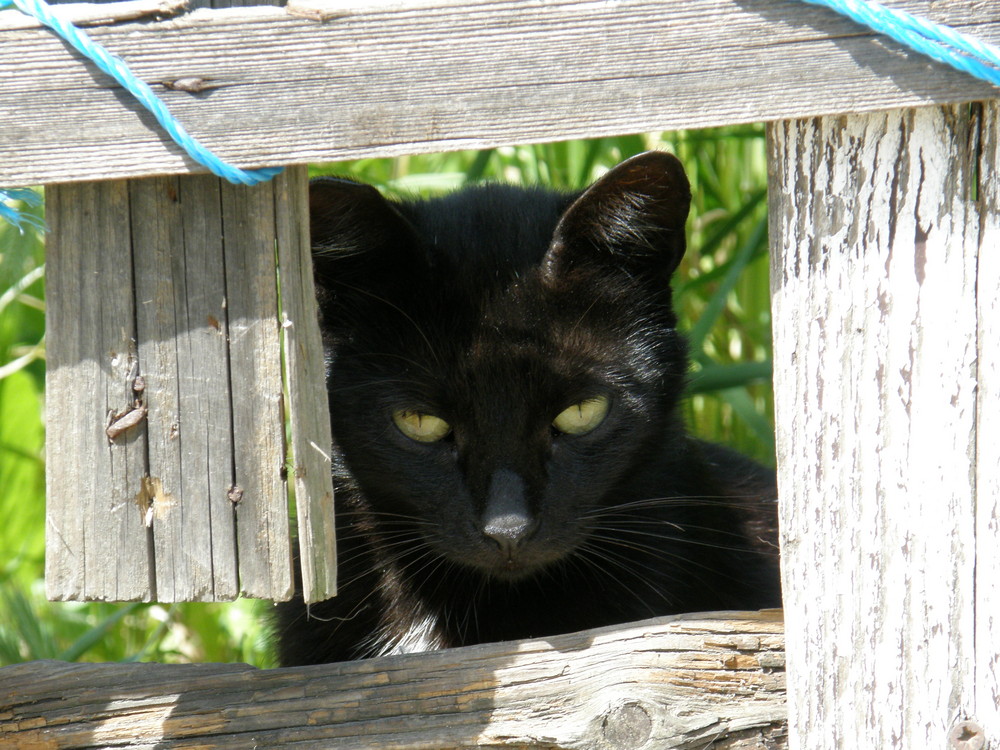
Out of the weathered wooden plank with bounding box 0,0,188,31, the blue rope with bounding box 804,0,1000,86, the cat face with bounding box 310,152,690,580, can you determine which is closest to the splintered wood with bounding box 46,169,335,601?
the weathered wooden plank with bounding box 0,0,188,31

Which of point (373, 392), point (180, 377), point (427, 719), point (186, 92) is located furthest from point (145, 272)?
point (427, 719)

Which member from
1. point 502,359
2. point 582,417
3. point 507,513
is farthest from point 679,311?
point 507,513

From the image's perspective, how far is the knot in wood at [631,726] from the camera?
1.42 metres

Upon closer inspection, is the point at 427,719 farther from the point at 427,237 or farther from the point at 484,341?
the point at 427,237

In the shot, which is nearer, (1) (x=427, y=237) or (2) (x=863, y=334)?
(2) (x=863, y=334)

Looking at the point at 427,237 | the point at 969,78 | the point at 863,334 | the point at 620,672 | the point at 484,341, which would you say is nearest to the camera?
the point at 969,78

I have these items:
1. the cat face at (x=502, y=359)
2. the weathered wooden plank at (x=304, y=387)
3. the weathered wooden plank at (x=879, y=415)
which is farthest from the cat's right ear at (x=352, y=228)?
the weathered wooden plank at (x=879, y=415)

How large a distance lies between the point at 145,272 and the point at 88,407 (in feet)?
0.61

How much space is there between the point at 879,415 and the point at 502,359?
0.62 m

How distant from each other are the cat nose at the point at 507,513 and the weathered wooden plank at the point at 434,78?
0.60 meters

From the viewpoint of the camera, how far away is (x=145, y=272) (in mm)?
1332

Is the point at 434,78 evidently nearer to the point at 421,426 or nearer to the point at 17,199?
the point at 17,199

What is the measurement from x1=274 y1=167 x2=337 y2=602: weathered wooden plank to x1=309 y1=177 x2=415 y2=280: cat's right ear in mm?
213

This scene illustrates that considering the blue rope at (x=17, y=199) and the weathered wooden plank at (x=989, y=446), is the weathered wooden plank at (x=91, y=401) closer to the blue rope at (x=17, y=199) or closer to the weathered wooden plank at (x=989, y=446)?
the blue rope at (x=17, y=199)
